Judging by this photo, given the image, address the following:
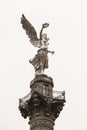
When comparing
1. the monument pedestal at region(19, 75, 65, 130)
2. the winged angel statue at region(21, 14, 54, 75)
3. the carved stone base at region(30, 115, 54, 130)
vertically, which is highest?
the winged angel statue at region(21, 14, 54, 75)

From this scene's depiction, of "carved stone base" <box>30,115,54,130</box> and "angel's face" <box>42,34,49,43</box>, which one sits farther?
"angel's face" <box>42,34,49,43</box>

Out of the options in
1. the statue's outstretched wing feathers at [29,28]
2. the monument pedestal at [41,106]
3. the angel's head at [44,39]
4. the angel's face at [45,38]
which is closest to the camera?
the monument pedestal at [41,106]

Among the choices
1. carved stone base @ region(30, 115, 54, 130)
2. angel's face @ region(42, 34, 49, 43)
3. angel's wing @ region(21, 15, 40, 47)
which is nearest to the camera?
carved stone base @ region(30, 115, 54, 130)

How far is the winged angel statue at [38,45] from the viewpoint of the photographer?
3222cm

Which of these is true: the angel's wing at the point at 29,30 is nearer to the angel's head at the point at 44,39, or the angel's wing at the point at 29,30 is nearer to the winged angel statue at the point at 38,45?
the winged angel statue at the point at 38,45

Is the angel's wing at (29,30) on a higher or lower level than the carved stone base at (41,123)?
higher

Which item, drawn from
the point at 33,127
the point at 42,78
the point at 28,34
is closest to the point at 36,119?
the point at 33,127

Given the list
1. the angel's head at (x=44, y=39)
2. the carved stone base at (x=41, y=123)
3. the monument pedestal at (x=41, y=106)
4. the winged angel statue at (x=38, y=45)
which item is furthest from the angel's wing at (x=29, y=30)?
the carved stone base at (x=41, y=123)

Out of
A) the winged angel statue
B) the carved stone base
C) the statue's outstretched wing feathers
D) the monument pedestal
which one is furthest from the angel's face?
the carved stone base

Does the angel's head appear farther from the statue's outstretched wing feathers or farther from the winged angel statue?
the statue's outstretched wing feathers

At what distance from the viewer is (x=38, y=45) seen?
3347 cm

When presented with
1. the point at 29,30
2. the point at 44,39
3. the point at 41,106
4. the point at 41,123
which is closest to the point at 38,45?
the point at 44,39

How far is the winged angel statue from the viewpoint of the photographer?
106ft

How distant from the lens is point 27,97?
30.7 metres
